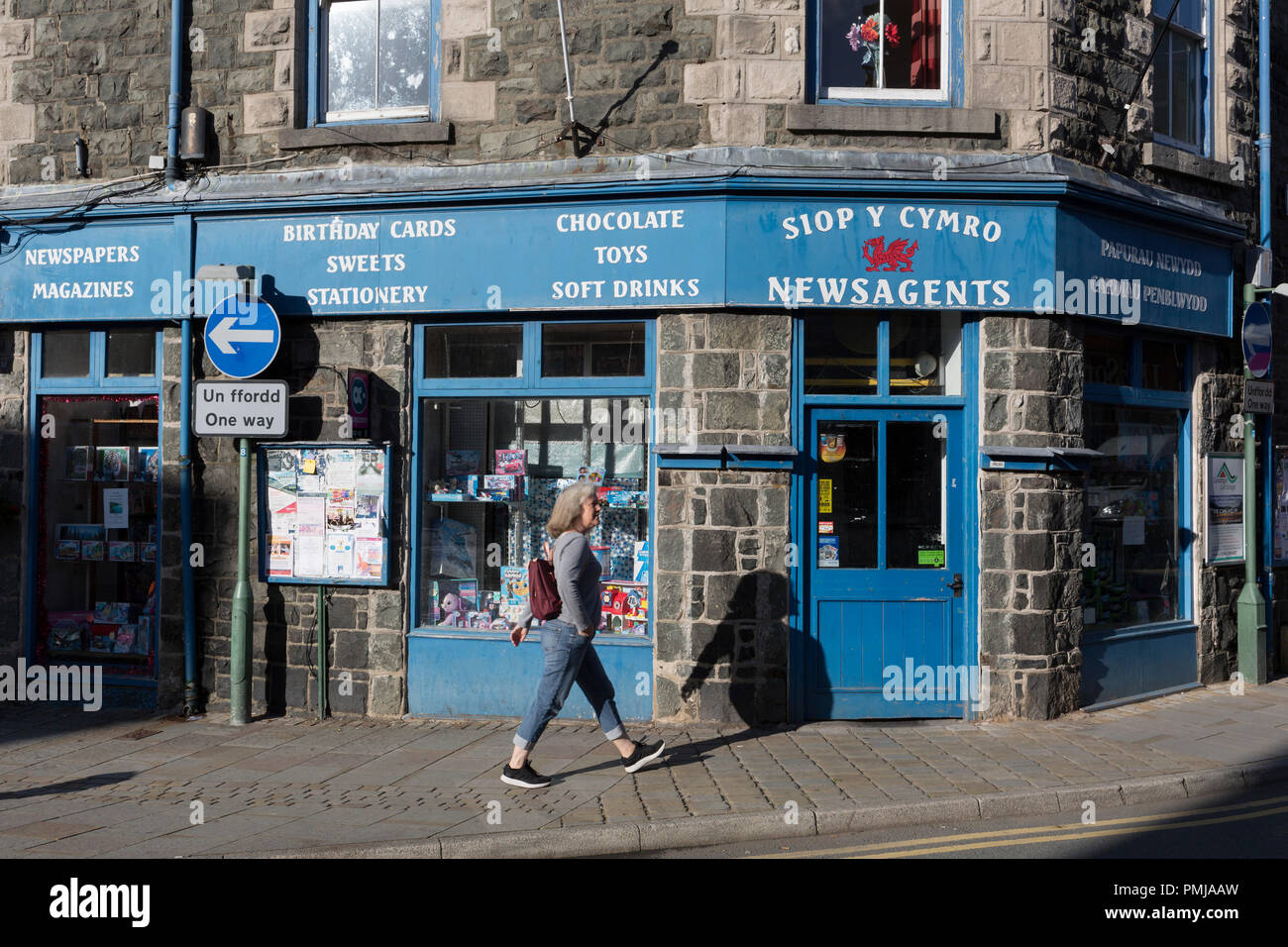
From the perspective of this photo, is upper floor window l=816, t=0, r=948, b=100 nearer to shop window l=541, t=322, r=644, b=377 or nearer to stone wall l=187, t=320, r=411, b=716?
shop window l=541, t=322, r=644, b=377

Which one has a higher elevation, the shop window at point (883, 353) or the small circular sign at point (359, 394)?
the shop window at point (883, 353)

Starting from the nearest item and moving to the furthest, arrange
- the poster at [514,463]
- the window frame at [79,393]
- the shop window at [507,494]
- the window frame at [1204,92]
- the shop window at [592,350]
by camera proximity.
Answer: the shop window at [592,350], the shop window at [507,494], the poster at [514,463], the window frame at [79,393], the window frame at [1204,92]

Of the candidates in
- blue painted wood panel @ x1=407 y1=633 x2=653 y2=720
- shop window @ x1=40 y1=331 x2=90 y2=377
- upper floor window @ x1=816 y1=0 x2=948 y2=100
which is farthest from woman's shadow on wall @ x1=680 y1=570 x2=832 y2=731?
shop window @ x1=40 y1=331 x2=90 y2=377

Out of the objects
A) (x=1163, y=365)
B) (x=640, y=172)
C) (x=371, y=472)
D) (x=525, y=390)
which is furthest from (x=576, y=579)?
(x=1163, y=365)

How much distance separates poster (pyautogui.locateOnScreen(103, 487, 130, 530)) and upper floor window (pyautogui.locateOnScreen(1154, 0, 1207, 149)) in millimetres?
10110

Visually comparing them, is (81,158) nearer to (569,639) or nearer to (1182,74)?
(569,639)

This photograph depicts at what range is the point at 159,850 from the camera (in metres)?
5.91

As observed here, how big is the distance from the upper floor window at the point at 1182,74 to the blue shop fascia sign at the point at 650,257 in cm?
133

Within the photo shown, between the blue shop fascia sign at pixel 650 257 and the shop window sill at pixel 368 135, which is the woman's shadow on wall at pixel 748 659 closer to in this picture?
the blue shop fascia sign at pixel 650 257

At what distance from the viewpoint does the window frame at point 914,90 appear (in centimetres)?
916

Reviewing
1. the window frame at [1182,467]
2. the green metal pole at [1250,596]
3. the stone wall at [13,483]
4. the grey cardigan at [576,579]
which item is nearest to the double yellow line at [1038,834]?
A: the grey cardigan at [576,579]

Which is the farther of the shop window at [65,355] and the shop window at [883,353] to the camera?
the shop window at [65,355]

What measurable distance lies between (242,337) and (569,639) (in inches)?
159

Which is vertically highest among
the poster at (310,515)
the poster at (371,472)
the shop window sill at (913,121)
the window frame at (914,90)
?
the window frame at (914,90)
